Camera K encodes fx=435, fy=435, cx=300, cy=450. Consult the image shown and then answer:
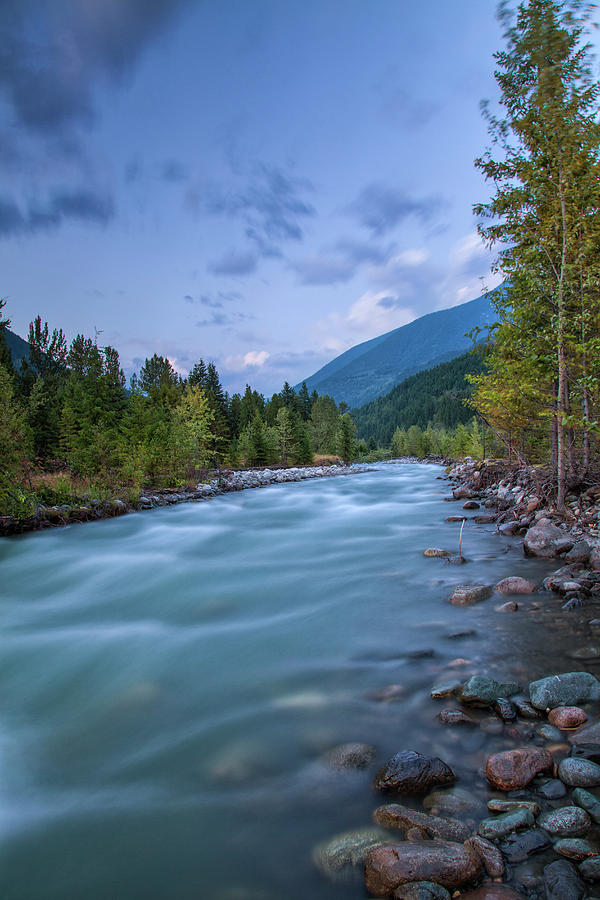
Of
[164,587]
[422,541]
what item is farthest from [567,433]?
[164,587]

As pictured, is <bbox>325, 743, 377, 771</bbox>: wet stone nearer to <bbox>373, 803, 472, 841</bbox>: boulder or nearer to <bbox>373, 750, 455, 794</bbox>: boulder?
<bbox>373, 750, 455, 794</bbox>: boulder

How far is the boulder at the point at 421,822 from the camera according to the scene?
2783 millimetres

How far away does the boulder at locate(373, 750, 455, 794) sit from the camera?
10.7ft

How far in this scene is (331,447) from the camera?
253 ft

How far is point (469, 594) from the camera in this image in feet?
23.3

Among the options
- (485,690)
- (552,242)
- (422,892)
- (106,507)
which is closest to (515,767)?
(485,690)

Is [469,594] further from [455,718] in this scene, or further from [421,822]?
[421,822]

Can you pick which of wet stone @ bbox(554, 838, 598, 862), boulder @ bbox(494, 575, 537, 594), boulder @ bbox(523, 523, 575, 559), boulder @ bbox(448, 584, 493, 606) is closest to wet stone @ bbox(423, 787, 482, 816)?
wet stone @ bbox(554, 838, 598, 862)

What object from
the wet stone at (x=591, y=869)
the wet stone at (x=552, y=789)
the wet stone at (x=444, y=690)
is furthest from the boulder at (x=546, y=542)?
the wet stone at (x=591, y=869)

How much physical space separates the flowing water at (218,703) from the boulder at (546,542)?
15.2 inches

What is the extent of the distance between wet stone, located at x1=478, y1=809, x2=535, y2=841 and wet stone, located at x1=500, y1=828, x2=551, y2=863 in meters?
0.04

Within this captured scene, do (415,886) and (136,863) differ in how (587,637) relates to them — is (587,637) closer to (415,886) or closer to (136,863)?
(415,886)

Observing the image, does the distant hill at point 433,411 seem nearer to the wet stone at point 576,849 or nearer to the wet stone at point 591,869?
the wet stone at point 576,849

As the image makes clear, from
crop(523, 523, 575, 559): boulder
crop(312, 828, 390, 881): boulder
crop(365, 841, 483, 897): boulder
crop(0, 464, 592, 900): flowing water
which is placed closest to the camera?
crop(365, 841, 483, 897): boulder
